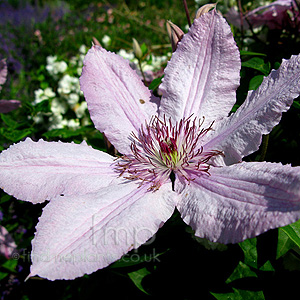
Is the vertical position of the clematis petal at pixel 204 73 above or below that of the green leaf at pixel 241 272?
above

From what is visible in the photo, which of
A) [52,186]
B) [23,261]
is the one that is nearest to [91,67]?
[52,186]

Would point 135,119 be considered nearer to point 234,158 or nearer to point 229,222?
point 234,158

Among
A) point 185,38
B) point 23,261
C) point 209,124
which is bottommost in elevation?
point 23,261

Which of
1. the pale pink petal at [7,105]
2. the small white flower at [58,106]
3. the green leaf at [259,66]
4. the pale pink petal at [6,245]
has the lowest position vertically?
A: the pale pink petal at [6,245]

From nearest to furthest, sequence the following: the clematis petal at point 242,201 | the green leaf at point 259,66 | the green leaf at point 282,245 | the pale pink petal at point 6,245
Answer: the clematis petal at point 242,201
the green leaf at point 282,245
the green leaf at point 259,66
the pale pink petal at point 6,245

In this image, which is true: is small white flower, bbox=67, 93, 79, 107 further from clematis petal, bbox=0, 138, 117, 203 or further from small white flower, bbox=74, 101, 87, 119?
clematis petal, bbox=0, 138, 117, 203

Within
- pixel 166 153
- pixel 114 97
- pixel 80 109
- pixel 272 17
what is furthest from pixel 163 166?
pixel 80 109

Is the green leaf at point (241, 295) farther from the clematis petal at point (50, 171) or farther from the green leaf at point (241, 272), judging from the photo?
the clematis petal at point (50, 171)

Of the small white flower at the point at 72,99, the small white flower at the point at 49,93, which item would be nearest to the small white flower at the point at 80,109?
the small white flower at the point at 72,99
